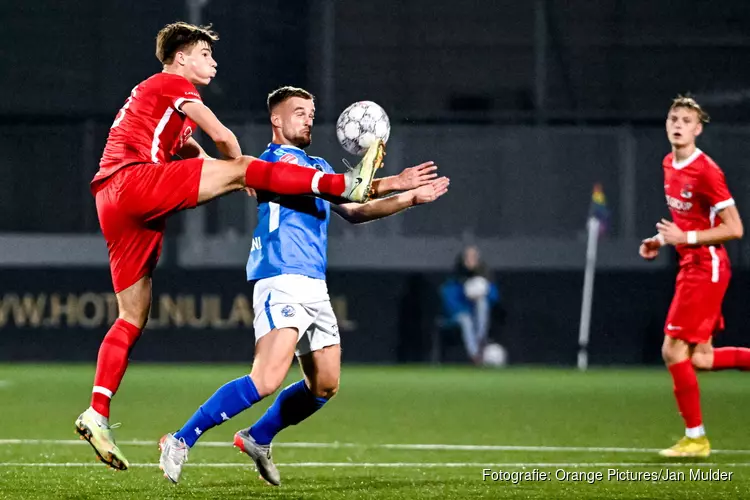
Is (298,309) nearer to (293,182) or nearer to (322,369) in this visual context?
(322,369)

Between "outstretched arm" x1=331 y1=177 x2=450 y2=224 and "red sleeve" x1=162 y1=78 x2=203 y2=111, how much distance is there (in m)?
0.92

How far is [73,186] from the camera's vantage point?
1886 centimetres

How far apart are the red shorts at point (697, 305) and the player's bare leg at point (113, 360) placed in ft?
11.2

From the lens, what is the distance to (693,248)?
7.98m

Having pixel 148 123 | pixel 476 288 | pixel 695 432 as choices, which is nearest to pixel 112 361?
pixel 148 123

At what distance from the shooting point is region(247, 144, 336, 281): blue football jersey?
6.10m

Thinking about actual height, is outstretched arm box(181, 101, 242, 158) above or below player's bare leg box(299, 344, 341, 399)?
above

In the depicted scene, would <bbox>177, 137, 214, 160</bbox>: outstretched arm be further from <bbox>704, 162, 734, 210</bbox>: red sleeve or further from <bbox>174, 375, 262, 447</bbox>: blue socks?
<bbox>704, 162, 734, 210</bbox>: red sleeve

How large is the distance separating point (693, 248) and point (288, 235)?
3.00m

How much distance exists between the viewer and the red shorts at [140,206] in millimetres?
5945

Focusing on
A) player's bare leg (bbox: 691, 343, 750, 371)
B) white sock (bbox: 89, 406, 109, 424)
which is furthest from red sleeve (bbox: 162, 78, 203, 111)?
player's bare leg (bbox: 691, 343, 750, 371)

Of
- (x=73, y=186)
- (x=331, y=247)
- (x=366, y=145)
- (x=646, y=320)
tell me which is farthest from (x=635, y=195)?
(x=366, y=145)

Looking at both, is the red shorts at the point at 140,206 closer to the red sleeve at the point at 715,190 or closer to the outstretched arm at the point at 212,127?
the outstretched arm at the point at 212,127

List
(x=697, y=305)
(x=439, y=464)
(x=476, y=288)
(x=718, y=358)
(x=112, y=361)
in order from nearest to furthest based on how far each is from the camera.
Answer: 1. (x=112, y=361)
2. (x=439, y=464)
3. (x=697, y=305)
4. (x=718, y=358)
5. (x=476, y=288)
